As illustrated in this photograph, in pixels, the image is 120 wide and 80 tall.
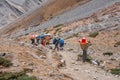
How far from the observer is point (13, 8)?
16612 centimetres

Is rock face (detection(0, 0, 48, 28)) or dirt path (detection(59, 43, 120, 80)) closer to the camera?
dirt path (detection(59, 43, 120, 80))

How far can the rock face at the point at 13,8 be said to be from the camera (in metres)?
155

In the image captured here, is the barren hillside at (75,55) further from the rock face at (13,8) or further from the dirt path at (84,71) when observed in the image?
the rock face at (13,8)

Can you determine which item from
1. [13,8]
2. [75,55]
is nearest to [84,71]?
[75,55]

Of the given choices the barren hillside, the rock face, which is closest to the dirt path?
the barren hillside

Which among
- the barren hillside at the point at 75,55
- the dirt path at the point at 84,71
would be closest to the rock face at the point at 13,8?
the barren hillside at the point at 75,55

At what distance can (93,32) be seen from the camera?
159 feet

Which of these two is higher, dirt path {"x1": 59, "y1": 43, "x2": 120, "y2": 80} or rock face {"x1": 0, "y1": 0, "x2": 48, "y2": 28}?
rock face {"x1": 0, "y1": 0, "x2": 48, "y2": 28}

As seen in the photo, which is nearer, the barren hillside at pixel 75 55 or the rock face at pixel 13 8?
the barren hillside at pixel 75 55

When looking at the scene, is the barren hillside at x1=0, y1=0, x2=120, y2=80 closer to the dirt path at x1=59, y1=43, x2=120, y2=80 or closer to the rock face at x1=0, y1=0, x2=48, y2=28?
the dirt path at x1=59, y1=43, x2=120, y2=80

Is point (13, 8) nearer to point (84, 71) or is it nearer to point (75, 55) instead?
point (75, 55)

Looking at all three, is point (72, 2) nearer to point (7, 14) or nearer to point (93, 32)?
point (93, 32)

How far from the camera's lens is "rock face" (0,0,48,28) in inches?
6120

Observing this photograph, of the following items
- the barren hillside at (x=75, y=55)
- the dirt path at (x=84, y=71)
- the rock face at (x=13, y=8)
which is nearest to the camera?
the barren hillside at (x=75, y=55)
